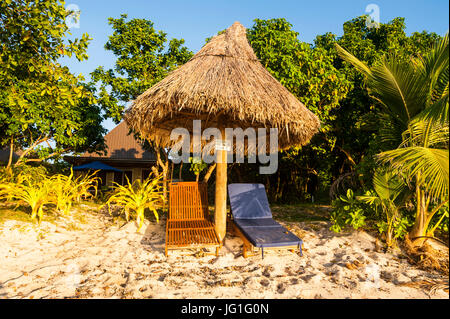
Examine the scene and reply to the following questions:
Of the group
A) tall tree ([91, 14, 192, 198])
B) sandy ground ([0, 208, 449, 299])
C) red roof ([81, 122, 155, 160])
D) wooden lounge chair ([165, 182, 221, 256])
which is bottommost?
sandy ground ([0, 208, 449, 299])

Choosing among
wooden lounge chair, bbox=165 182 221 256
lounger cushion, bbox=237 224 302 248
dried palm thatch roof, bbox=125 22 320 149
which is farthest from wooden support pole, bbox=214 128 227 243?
dried palm thatch roof, bbox=125 22 320 149

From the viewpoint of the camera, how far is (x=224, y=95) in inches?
152

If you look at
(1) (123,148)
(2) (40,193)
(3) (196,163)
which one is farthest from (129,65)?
(1) (123,148)

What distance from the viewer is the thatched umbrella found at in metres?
3.91

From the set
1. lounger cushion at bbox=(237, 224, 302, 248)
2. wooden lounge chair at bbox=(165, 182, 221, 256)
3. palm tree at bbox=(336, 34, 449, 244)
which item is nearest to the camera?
palm tree at bbox=(336, 34, 449, 244)

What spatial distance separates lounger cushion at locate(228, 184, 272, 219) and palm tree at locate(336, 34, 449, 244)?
7.35ft

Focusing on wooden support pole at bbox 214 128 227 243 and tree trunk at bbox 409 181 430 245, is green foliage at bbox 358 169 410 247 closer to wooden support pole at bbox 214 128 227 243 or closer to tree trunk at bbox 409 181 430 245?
tree trunk at bbox 409 181 430 245

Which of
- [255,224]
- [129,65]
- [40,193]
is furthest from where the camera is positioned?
[129,65]

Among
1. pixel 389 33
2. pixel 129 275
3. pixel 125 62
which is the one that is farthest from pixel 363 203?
pixel 389 33

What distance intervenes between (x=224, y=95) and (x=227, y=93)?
7 centimetres

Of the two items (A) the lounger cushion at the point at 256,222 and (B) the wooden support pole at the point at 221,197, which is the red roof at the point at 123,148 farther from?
(A) the lounger cushion at the point at 256,222

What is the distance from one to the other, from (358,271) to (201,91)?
3.18 metres

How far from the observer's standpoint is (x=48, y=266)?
3230 mm

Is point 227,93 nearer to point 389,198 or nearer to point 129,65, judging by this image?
point 389,198
